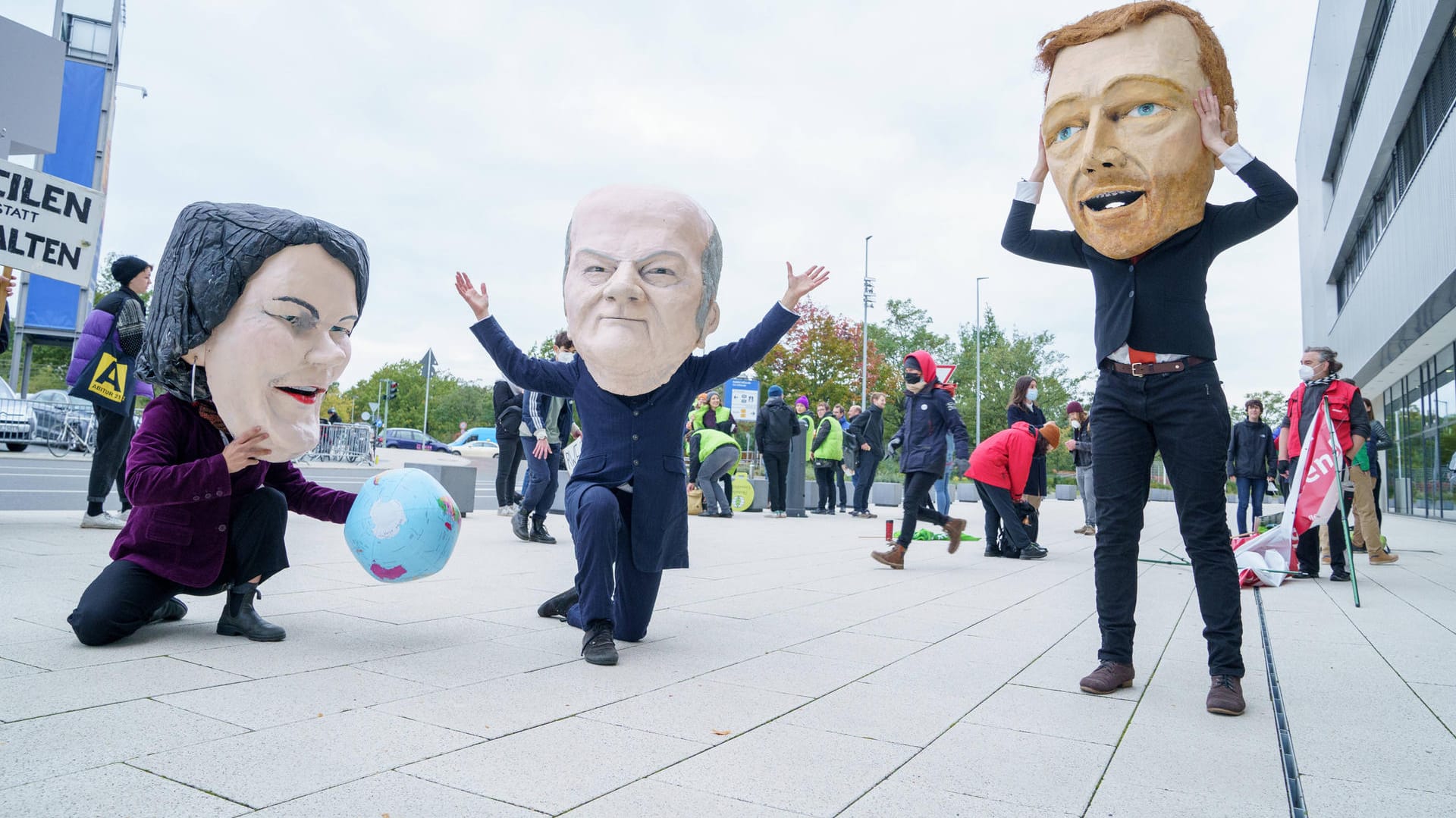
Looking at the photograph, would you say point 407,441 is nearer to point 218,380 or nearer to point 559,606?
point 559,606

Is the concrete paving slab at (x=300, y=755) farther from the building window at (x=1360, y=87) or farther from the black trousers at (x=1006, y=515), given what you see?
the building window at (x=1360, y=87)

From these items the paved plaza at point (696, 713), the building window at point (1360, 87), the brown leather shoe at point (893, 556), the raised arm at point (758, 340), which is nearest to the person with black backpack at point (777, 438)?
the brown leather shoe at point (893, 556)

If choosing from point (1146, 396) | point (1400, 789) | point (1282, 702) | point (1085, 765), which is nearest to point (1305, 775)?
point (1400, 789)

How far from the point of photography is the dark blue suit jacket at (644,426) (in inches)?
153

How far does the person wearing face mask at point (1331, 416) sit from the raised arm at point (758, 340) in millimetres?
5181

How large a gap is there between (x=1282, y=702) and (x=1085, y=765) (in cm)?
127

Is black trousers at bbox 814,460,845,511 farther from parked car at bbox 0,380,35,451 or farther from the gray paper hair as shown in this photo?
parked car at bbox 0,380,35,451

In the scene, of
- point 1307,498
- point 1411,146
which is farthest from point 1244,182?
point 1411,146

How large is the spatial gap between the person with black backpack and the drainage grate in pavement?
A: 354 inches

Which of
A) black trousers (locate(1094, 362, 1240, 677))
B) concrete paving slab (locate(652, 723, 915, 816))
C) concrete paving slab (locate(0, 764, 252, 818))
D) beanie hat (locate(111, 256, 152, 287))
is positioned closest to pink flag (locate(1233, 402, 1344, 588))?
black trousers (locate(1094, 362, 1240, 677))

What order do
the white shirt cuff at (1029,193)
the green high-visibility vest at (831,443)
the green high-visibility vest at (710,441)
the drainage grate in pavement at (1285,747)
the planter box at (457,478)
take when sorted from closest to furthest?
the drainage grate in pavement at (1285,747) < the white shirt cuff at (1029,193) < the planter box at (457,478) < the green high-visibility vest at (710,441) < the green high-visibility vest at (831,443)

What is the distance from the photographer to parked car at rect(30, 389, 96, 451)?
57.0ft

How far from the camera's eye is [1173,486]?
11.2 feet

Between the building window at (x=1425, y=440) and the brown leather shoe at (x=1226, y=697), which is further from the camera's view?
the building window at (x=1425, y=440)
